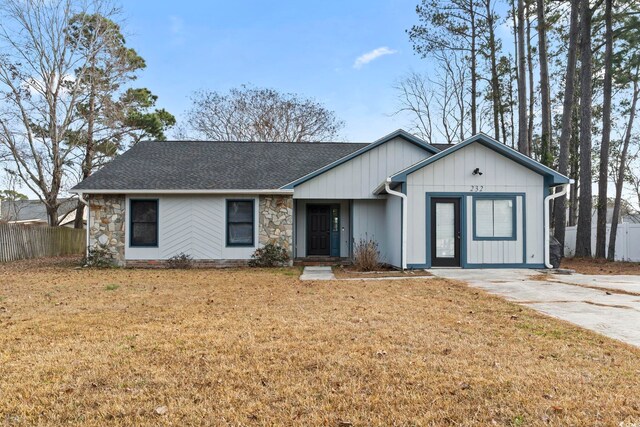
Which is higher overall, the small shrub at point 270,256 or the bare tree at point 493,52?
the bare tree at point 493,52

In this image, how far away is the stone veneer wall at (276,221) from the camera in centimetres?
1247

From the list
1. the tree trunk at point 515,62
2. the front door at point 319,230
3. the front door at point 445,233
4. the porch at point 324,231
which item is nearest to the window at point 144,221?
the porch at point 324,231

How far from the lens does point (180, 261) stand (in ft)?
40.3

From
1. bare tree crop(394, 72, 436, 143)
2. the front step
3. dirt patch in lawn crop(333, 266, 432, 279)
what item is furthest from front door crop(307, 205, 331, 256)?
bare tree crop(394, 72, 436, 143)

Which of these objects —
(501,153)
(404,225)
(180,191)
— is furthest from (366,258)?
(180,191)

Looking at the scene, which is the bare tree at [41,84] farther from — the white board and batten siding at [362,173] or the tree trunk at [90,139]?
the white board and batten siding at [362,173]

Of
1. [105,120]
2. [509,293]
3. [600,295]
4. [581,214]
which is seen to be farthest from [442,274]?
[105,120]

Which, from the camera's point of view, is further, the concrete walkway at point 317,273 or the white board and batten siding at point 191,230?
the white board and batten siding at point 191,230

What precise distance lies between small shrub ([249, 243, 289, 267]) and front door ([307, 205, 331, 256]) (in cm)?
218

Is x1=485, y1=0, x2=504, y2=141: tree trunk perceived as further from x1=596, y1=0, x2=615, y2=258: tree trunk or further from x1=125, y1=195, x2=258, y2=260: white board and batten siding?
x1=125, y1=195, x2=258, y2=260: white board and batten siding

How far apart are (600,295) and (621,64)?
14.1 meters

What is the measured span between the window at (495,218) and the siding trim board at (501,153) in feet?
3.18

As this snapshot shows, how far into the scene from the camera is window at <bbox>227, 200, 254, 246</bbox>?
1259 centimetres

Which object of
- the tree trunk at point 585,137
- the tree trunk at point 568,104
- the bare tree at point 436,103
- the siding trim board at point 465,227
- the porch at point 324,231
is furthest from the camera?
the bare tree at point 436,103
